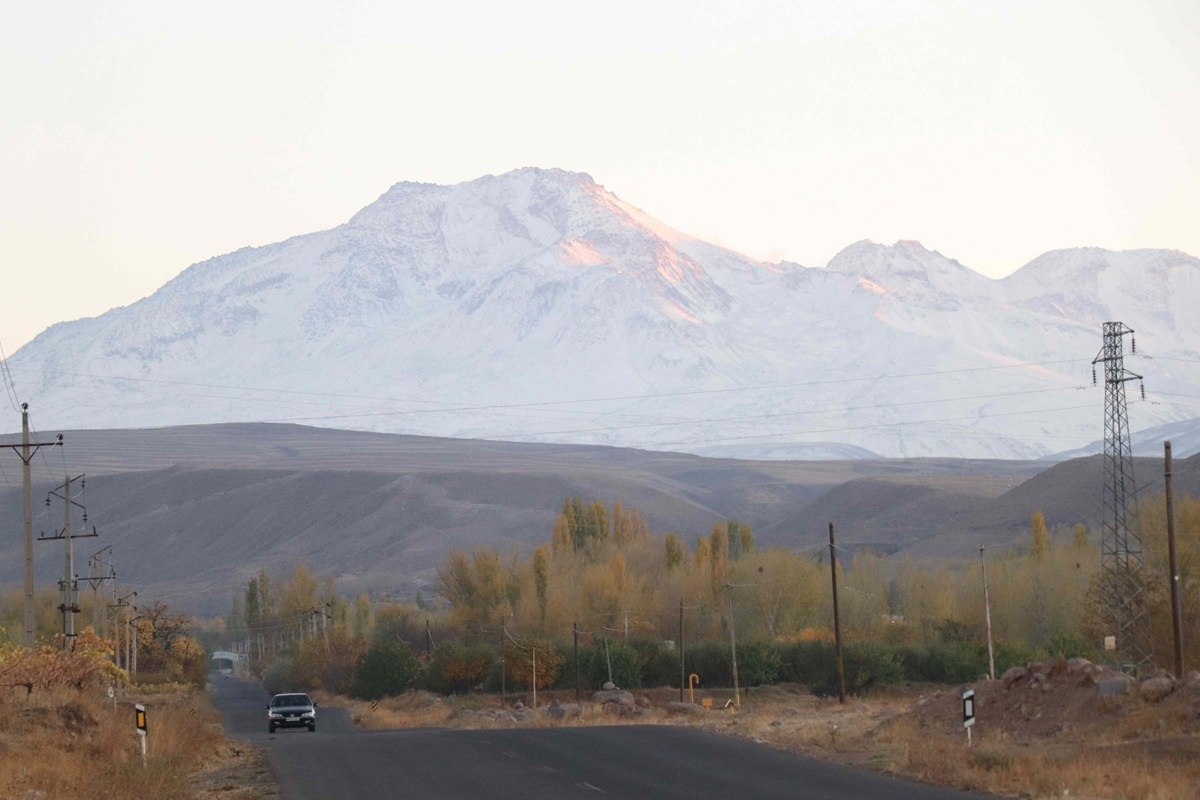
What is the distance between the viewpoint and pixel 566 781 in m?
24.1

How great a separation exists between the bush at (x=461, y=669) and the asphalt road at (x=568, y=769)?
44876 mm

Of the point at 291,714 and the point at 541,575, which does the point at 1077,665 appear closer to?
the point at 291,714

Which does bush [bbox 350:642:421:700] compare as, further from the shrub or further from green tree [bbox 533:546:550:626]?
green tree [bbox 533:546:550:626]

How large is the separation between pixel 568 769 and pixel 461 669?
56473 millimetres

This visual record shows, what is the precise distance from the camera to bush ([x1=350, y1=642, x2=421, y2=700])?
276 feet

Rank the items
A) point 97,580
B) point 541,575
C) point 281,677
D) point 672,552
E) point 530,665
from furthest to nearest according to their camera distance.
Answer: point 672,552 < point 281,677 < point 541,575 < point 530,665 < point 97,580

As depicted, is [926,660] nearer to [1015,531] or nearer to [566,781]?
[566,781]

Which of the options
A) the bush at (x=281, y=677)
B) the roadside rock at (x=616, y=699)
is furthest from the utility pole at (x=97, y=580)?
the roadside rock at (x=616, y=699)

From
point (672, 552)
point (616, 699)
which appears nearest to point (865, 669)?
point (616, 699)

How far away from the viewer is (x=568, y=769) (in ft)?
85.3

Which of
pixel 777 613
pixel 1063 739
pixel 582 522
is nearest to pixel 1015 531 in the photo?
pixel 582 522

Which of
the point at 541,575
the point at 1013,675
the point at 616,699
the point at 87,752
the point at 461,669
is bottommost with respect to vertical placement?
the point at 461,669

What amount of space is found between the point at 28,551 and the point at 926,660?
46.5 metres

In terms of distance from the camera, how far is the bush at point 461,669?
81.5 m
